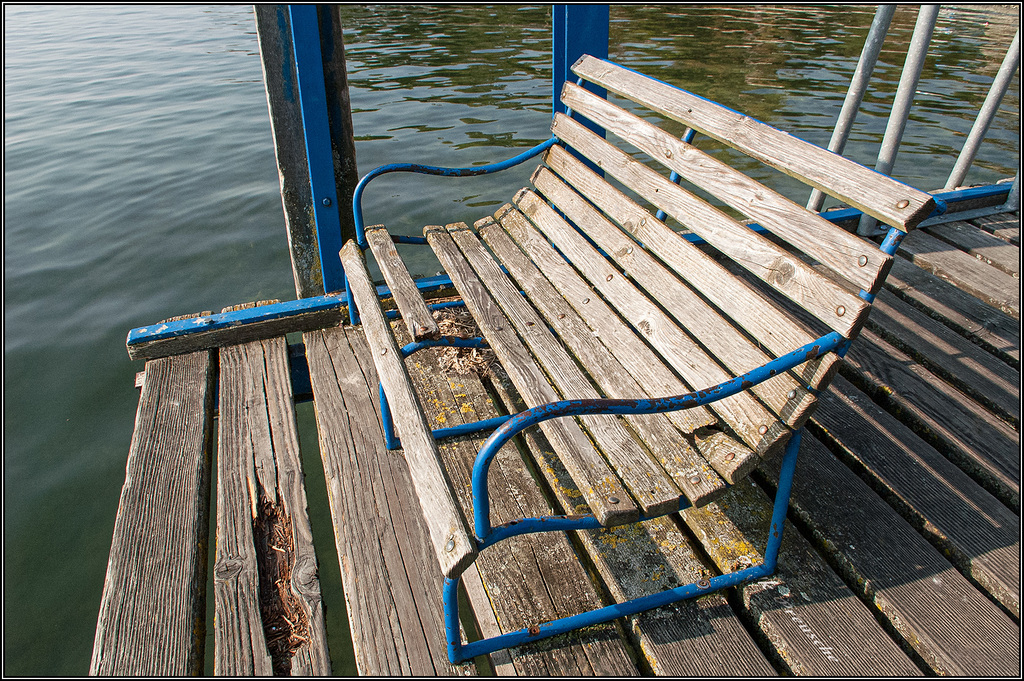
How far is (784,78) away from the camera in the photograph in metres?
10.2

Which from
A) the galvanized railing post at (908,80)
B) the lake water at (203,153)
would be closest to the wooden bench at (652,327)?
the lake water at (203,153)

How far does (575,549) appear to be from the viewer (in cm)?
213

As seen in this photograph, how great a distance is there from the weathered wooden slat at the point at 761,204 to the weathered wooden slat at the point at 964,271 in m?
2.19

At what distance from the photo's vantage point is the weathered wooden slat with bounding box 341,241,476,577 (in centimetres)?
141

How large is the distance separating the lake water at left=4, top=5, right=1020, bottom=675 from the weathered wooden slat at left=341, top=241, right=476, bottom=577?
1325 millimetres

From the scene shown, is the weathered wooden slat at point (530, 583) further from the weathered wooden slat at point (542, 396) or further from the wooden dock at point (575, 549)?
the weathered wooden slat at point (542, 396)

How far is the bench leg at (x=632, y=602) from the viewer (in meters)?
1.74

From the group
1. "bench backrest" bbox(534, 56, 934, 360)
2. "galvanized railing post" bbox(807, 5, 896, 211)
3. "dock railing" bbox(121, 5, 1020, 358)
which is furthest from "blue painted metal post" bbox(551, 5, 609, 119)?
"galvanized railing post" bbox(807, 5, 896, 211)

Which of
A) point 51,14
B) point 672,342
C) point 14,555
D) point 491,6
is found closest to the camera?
point 672,342

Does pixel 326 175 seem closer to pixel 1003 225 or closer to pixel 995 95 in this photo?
pixel 995 95

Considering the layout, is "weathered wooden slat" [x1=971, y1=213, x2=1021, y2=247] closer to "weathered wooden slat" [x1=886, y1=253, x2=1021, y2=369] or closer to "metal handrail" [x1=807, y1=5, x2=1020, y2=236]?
"metal handrail" [x1=807, y1=5, x2=1020, y2=236]

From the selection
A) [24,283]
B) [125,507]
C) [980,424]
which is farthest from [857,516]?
[24,283]

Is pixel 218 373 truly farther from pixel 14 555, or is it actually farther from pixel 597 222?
pixel 597 222

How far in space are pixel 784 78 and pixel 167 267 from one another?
9417mm
